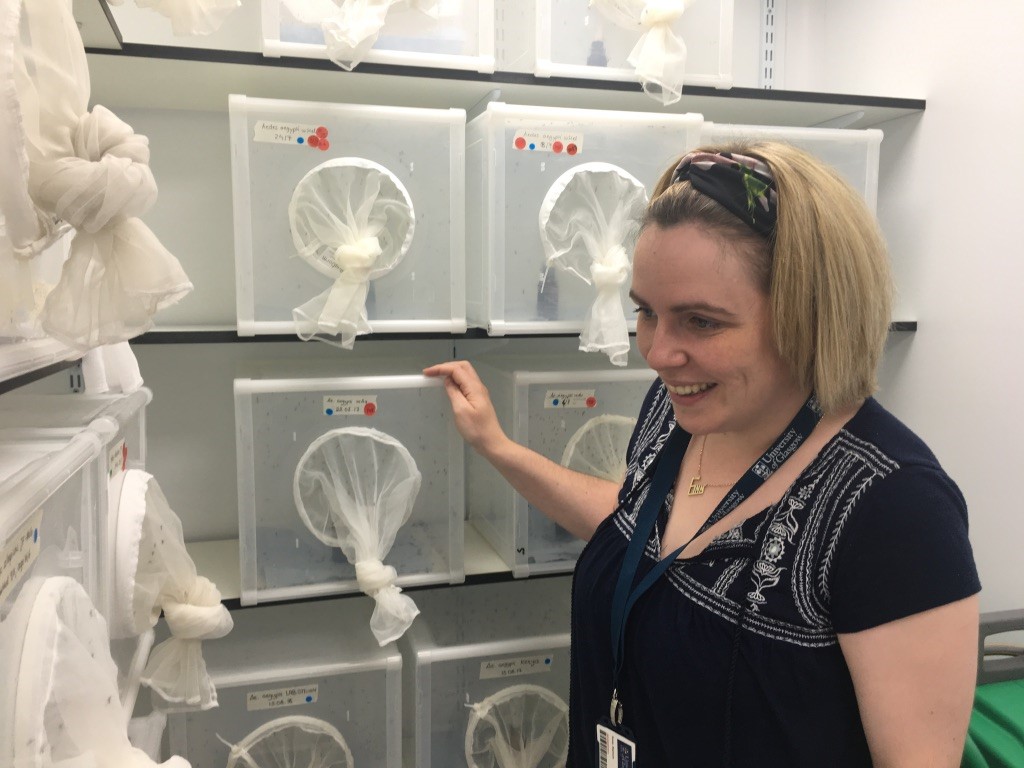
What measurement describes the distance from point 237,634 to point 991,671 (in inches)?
62.9

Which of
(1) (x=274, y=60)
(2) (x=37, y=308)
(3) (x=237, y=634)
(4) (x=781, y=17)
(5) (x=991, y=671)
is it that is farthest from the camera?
(4) (x=781, y=17)

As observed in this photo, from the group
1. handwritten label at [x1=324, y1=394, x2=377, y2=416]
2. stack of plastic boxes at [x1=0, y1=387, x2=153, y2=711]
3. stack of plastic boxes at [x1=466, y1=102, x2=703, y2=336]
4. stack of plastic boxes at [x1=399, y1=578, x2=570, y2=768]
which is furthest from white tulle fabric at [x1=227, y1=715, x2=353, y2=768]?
stack of plastic boxes at [x1=466, y1=102, x2=703, y2=336]

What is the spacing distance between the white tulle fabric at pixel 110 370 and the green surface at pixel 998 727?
1.50 metres

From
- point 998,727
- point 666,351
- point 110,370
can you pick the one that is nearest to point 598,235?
point 666,351

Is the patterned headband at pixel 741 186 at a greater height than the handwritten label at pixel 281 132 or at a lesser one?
lesser

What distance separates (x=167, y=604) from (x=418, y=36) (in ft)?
3.62

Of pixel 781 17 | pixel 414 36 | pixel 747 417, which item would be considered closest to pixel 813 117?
pixel 781 17

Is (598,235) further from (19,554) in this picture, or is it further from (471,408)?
(19,554)

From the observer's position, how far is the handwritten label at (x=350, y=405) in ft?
4.92

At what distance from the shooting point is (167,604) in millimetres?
1278

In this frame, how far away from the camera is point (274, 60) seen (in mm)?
1408

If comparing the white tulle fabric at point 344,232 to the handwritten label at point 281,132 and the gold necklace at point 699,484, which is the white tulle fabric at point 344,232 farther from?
the gold necklace at point 699,484

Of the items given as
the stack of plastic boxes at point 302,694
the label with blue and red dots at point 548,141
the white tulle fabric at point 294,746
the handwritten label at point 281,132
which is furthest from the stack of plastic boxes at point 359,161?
the white tulle fabric at point 294,746

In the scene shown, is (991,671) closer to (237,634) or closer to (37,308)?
(237,634)
